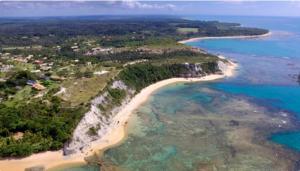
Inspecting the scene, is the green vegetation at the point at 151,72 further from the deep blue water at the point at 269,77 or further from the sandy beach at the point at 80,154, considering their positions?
the deep blue water at the point at 269,77

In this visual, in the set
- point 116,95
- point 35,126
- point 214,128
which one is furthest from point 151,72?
point 35,126

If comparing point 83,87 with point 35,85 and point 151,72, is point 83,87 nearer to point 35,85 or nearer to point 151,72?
point 35,85

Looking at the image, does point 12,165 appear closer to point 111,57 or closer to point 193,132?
point 193,132

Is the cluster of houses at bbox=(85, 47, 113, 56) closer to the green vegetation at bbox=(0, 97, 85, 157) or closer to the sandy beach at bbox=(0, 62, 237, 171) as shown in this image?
the sandy beach at bbox=(0, 62, 237, 171)

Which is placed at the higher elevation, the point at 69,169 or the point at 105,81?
the point at 105,81

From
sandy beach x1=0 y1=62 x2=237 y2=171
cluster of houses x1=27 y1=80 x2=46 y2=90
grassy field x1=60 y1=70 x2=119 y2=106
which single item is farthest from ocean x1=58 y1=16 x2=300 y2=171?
cluster of houses x1=27 y1=80 x2=46 y2=90

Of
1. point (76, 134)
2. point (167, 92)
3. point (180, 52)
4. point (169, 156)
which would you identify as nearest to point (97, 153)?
point (76, 134)
